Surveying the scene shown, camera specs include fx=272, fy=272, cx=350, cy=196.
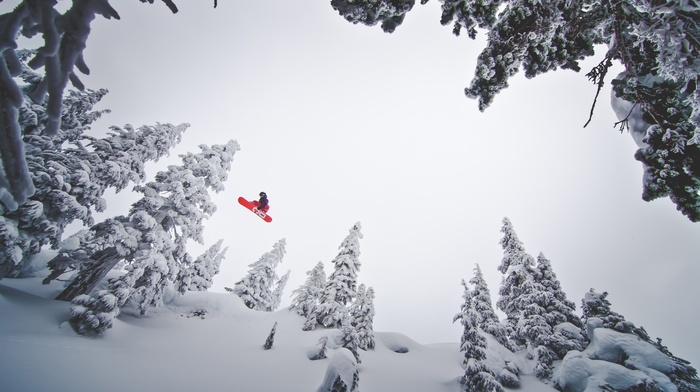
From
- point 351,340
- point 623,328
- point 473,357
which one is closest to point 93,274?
point 351,340

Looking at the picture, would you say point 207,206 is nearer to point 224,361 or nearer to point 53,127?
point 224,361

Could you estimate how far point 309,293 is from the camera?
2727cm

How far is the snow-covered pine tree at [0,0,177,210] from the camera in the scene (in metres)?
1.54

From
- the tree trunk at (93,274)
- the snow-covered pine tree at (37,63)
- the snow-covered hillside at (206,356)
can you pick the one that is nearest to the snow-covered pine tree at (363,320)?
the snow-covered hillside at (206,356)

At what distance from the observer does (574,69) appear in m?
7.29

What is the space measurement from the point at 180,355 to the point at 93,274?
6.32 meters

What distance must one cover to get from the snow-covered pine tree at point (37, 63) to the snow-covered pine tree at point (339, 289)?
22386 mm

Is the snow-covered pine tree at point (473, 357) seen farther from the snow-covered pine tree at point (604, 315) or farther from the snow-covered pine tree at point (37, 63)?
the snow-covered pine tree at point (37, 63)

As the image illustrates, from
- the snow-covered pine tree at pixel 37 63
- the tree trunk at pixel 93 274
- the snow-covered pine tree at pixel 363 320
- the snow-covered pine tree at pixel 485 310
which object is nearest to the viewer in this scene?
the snow-covered pine tree at pixel 37 63

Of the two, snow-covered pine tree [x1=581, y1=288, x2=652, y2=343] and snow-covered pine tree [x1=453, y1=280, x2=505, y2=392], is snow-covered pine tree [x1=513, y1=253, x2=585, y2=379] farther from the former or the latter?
snow-covered pine tree [x1=453, y1=280, x2=505, y2=392]

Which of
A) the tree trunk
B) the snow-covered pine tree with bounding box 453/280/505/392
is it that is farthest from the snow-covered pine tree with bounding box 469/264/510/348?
the tree trunk

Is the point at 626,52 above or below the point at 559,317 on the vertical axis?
below

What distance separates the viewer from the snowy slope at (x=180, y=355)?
8383mm

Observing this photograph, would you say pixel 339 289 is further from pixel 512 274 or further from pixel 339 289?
pixel 512 274
